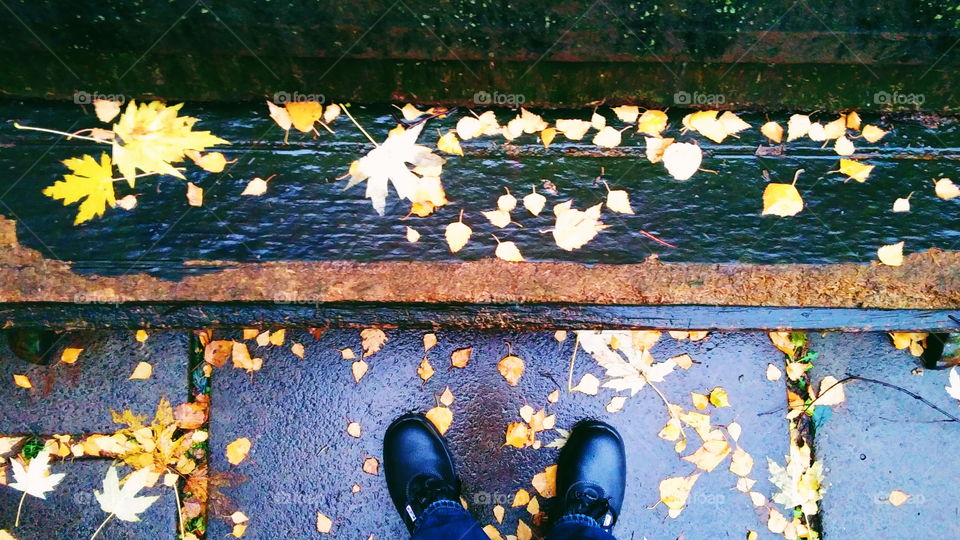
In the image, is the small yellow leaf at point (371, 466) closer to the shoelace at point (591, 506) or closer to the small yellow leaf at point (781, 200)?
the shoelace at point (591, 506)

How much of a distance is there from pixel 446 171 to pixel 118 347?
57.7 inches

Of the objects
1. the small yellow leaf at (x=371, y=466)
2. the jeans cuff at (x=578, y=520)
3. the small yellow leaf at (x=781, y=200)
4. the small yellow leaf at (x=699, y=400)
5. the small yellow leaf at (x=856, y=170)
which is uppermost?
the small yellow leaf at (x=856, y=170)

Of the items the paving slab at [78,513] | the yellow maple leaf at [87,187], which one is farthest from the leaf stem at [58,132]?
the paving slab at [78,513]

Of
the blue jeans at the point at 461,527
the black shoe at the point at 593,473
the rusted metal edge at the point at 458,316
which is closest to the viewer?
the rusted metal edge at the point at 458,316

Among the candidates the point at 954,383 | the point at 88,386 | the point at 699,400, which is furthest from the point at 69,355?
the point at 954,383

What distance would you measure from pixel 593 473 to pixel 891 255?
46.4 inches

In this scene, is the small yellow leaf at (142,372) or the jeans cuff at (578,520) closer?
the jeans cuff at (578,520)

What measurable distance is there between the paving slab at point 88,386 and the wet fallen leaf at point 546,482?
1378mm

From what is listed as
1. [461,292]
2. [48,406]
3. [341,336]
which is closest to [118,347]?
[48,406]

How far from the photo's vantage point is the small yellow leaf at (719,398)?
2061 mm

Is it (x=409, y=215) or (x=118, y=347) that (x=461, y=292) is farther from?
(x=118, y=347)

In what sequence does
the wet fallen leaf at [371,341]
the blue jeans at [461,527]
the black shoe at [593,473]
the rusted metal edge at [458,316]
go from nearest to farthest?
the rusted metal edge at [458,316] < the blue jeans at [461,527] < the black shoe at [593,473] < the wet fallen leaf at [371,341]

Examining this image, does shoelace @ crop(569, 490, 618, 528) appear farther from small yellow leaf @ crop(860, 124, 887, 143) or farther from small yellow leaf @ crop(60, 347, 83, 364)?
small yellow leaf @ crop(60, 347, 83, 364)

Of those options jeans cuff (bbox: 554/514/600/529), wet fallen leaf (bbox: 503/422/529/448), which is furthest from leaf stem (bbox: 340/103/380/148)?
jeans cuff (bbox: 554/514/600/529)
